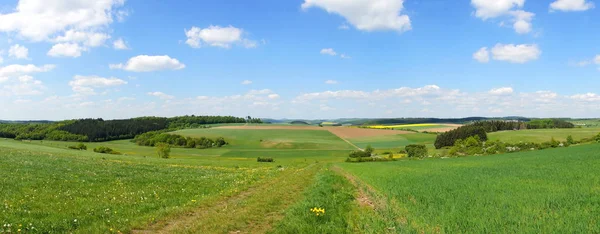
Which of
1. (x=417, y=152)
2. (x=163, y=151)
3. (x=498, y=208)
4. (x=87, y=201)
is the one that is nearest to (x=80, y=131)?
(x=163, y=151)

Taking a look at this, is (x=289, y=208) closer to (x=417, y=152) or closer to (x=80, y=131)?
(x=417, y=152)

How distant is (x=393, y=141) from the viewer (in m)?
125

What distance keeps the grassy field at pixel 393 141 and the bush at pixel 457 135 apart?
153 inches

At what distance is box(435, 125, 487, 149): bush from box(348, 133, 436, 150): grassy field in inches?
153

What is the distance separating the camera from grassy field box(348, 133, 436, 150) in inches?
4560

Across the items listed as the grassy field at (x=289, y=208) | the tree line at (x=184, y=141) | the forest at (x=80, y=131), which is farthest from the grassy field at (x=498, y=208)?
the forest at (x=80, y=131)

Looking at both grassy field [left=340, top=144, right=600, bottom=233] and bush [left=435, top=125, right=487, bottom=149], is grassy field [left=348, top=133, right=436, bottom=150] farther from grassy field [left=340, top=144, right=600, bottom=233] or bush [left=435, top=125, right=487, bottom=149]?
grassy field [left=340, top=144, right=600, bottom=233]

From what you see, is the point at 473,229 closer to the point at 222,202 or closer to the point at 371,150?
the point at 222,202

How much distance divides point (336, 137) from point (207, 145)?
48351mm

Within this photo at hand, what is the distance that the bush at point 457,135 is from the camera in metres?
115

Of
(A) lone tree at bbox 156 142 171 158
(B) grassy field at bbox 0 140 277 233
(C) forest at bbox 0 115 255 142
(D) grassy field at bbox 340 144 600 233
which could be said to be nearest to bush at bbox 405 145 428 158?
(A) lone tree at bbox 156 142 171 158

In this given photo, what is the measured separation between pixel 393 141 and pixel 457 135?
2159cm

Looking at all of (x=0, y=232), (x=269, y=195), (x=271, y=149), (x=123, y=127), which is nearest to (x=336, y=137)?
(x=271, y=149)

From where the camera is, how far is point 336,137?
133 meters
